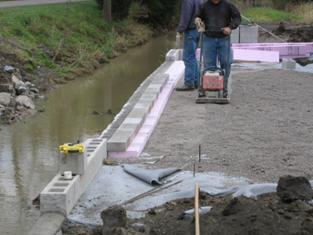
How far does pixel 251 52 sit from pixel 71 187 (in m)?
12.1

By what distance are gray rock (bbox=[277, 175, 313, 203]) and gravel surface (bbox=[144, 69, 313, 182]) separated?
0.97 meters

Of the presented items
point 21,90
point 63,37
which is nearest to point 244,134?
point 21,90

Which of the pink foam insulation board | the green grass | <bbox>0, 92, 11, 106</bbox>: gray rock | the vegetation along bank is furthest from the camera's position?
the green grass

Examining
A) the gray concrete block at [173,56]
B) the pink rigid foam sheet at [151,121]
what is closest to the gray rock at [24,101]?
the pink rigid foam sheet at [151,121]

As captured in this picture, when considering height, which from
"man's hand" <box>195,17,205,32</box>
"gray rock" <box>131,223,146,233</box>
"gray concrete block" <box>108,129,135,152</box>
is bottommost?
"gray rock" <box>131,223,146,233</box>

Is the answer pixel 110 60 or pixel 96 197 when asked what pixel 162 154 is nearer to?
pixel 96 197

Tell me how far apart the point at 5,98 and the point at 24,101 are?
375 mm

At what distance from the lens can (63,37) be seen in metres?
20.9

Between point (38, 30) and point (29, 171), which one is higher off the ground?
point (38, 30)

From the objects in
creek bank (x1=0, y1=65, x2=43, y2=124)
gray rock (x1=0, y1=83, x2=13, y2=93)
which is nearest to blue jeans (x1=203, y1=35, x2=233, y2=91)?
creek bank (x1=0, y1=65, x2=43, y2=124)

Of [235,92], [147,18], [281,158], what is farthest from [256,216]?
[147,18]

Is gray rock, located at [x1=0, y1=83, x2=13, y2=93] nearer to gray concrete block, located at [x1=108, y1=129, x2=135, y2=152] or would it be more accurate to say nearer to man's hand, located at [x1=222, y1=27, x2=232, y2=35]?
man's hand, located at [x1=222, y1=27, x2=232, y2=35]

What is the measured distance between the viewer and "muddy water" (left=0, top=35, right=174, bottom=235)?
6.92 meters

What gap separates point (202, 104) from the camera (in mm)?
10547
